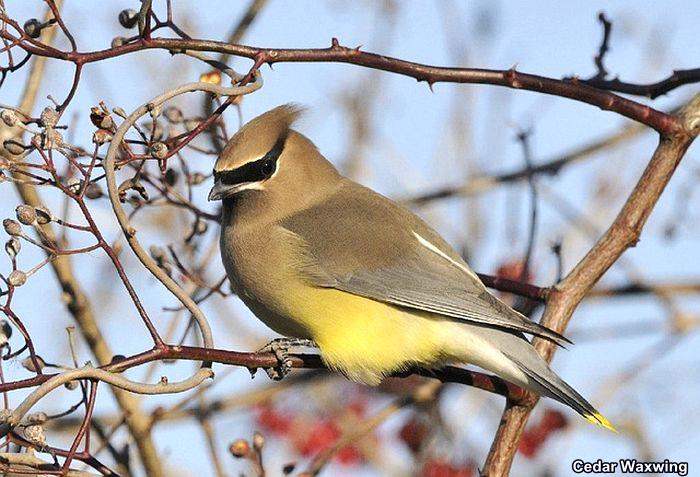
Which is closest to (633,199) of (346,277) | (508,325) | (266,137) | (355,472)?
(508,325)

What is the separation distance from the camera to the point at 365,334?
12.7ft

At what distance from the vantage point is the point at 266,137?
407 centimetres

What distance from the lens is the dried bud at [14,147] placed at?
279cm

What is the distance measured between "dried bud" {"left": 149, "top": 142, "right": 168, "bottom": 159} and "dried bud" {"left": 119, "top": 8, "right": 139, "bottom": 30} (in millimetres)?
490

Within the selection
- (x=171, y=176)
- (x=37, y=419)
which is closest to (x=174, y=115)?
(x=171, y=176)

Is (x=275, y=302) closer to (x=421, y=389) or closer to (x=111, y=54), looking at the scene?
(x=421, y=389)

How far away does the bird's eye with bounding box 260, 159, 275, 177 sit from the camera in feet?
13.7

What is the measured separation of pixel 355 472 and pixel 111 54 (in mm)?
3607

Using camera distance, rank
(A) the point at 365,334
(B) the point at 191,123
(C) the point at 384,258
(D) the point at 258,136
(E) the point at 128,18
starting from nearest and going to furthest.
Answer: (E) the point at 128,18 → (B) the point at 191,123 → (A) the point at 365,334 → (D) the point at 258,136 → (C) the point at 384,258

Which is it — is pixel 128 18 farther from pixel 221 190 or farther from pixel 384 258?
pixel 384 258

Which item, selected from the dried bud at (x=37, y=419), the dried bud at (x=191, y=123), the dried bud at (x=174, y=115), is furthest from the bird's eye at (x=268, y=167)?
the dried bud at (x=37, y=419)

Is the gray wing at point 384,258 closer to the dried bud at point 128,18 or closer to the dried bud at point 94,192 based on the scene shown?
the dried bud at point 94,192

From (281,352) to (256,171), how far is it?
0.98 metres

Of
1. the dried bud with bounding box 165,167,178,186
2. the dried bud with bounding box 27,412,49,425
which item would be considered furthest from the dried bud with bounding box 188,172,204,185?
the dried bud with bounding box 27,412,49,425
